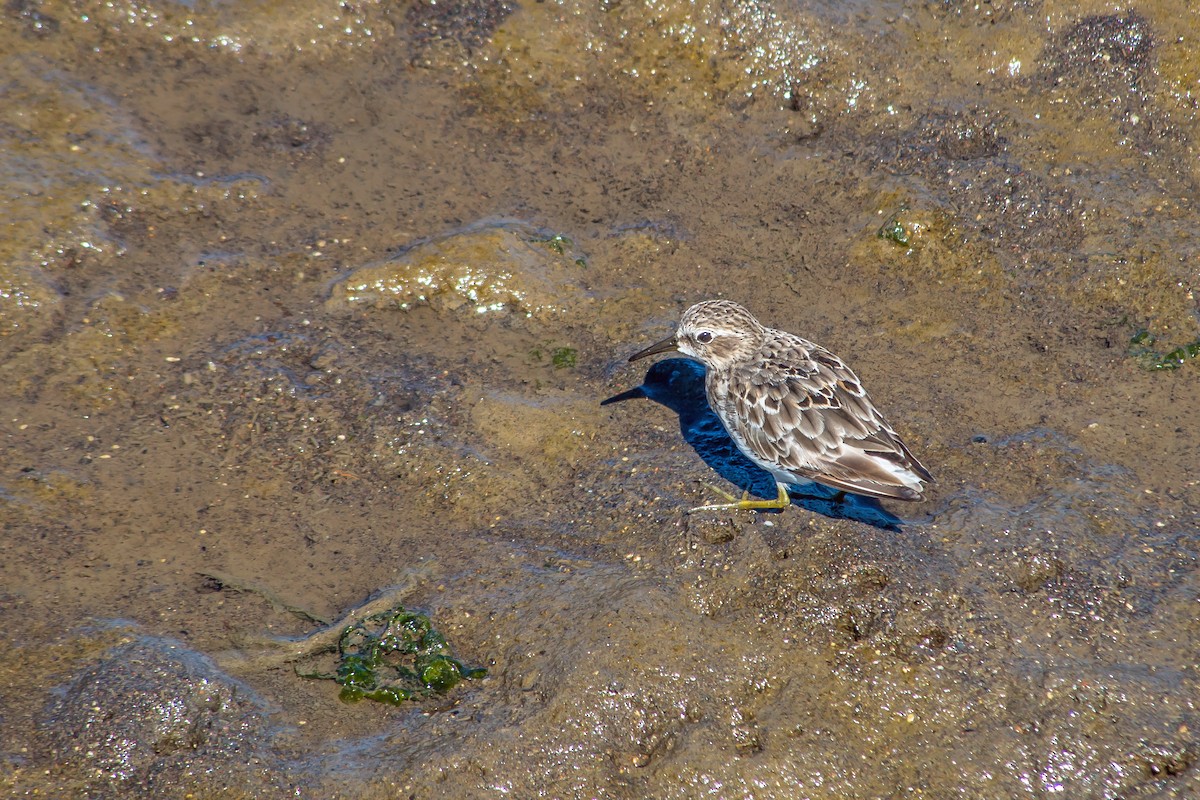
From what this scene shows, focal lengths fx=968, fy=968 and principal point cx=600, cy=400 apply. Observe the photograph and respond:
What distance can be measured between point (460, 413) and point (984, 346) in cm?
361

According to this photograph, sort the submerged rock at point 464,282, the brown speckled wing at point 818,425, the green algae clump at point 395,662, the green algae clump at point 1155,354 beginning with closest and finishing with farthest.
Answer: the green algae clump at point 395,662, the brown speckled wing at point 818,425, the green algae clump at point 1155,354, the submerged rock at point 464,282

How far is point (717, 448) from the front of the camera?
20.4 feet

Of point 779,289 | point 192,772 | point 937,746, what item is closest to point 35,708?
point 192,772

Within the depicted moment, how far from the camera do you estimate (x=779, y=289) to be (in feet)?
23.6

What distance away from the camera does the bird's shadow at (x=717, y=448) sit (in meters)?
5.84

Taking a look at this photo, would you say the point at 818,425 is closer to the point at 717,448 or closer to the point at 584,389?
the point at 717,448

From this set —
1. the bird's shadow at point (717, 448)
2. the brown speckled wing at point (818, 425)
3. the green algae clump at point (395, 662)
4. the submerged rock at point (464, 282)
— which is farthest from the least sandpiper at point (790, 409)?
the green algae clump at point (395, 662)

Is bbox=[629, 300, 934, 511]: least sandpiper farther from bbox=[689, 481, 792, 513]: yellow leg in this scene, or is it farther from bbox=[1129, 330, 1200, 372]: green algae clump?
bbox=[1129, 330, 1200, 372]: green algae clump

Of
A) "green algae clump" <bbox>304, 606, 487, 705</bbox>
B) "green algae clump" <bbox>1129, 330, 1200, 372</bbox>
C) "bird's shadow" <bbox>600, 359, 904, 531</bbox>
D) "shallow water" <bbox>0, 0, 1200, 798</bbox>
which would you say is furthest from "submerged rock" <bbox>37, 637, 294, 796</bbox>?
"green algae clump" <bbox>1129, 330, 1200, 372</bbox>

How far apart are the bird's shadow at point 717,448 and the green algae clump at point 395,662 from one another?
1994 millimetres

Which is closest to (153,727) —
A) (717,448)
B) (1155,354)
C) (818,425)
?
(717,448)

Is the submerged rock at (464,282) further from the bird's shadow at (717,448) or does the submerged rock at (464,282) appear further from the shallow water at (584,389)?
the bird's shadow at (717,448)

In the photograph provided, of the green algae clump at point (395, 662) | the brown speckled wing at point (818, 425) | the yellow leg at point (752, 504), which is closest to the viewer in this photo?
the green algae clump at point (395, 662)

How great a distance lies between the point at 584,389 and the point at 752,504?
1.48m
